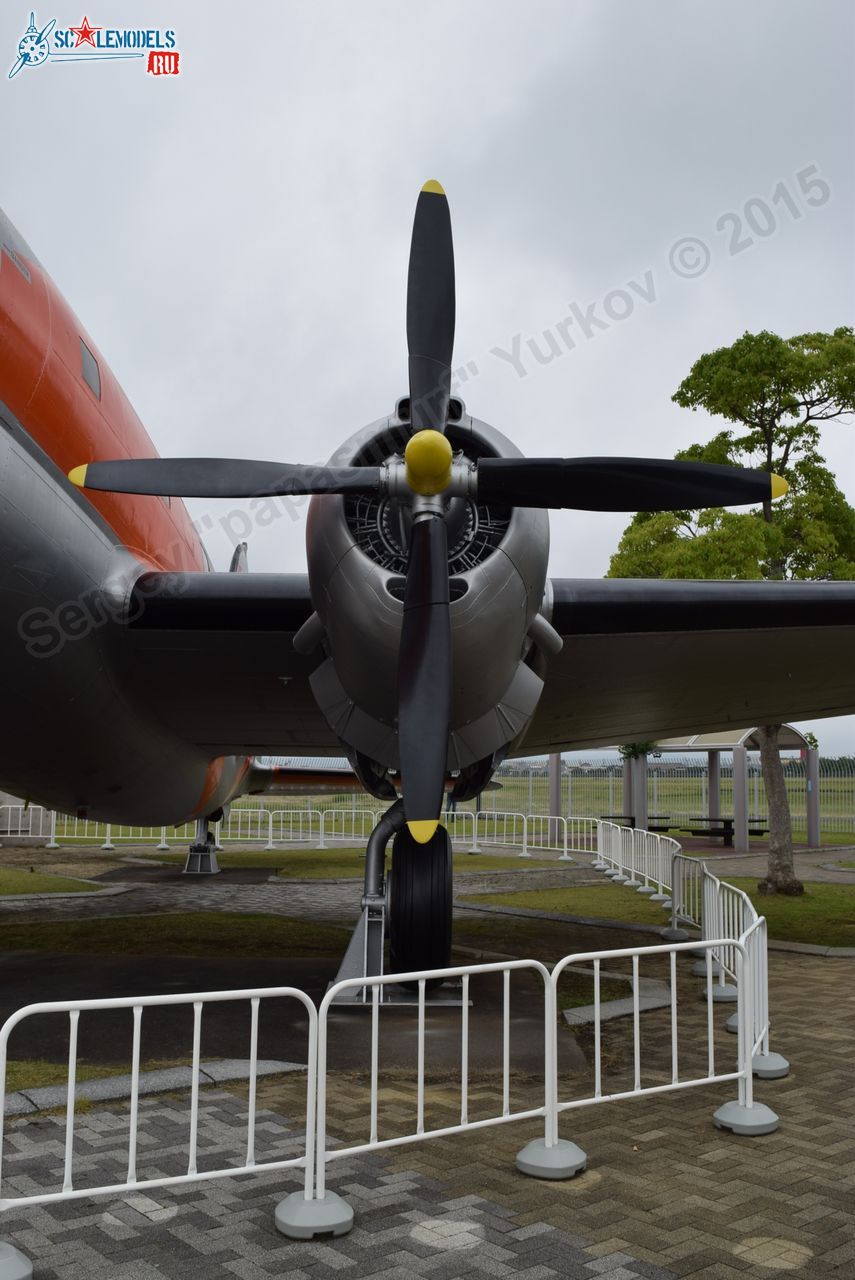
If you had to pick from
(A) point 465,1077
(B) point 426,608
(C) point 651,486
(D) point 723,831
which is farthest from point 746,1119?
(D) point 723,831

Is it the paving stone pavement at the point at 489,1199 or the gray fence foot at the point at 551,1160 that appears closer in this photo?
the paving stone pavement at the point at 489,1199

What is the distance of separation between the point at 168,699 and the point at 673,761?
114 ft

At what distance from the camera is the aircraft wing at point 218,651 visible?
22.8ft

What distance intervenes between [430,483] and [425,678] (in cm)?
111

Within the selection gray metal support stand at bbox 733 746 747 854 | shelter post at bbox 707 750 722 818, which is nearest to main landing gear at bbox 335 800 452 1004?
gray metal support stand at bbox 733 746 747 854

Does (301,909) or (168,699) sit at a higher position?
(168,699)

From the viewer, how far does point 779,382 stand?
1505 cm

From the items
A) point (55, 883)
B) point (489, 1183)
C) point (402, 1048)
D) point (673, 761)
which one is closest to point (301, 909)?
point (55, 883)

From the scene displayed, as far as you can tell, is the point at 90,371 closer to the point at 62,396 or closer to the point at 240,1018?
the point at 62,396

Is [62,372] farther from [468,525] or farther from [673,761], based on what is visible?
[673,761]

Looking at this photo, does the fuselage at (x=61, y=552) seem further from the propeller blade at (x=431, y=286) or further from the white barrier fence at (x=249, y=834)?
the white barrier fence at (x=249, y=834)

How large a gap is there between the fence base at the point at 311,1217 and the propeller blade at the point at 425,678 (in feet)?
7.55

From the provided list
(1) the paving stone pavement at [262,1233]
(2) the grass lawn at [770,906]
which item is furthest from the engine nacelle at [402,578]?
(2) the grass lawn at [770,906]

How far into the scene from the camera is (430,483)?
5582 mm
